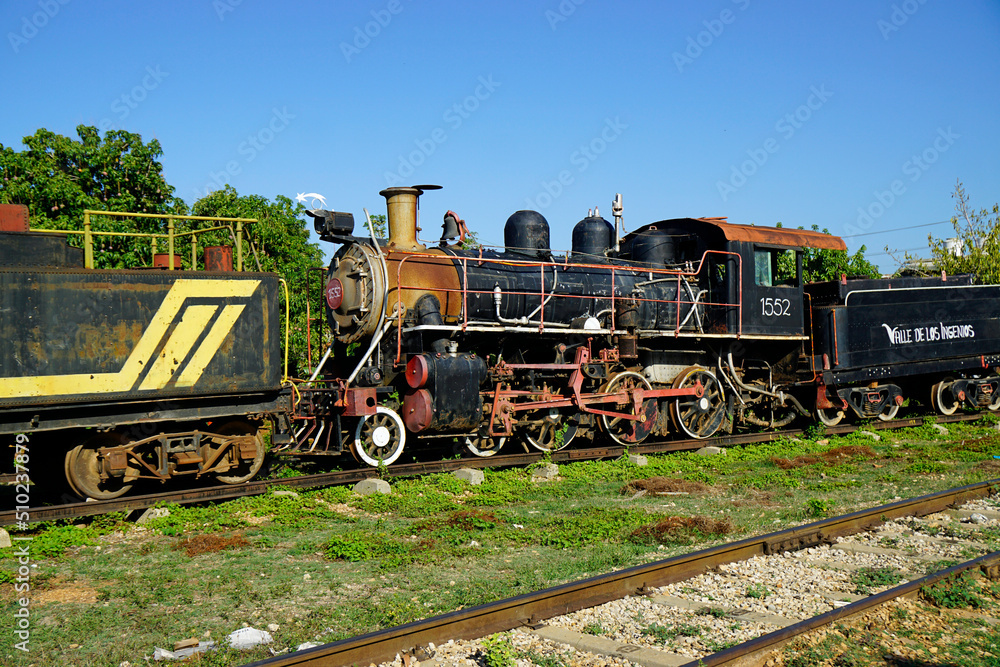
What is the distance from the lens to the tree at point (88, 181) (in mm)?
18500

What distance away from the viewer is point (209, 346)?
29.7 feet

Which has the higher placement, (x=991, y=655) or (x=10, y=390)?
(x=10, y=390)

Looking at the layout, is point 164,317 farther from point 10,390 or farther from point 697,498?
point 697,498

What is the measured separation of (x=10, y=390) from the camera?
25.7ft

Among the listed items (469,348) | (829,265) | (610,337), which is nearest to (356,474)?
(469,348)

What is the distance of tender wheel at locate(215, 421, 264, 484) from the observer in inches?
380

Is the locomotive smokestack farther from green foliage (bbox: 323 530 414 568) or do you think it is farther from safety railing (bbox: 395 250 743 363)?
green foliage (bbox: 323 530 414 568)

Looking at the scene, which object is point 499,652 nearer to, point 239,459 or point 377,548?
point 377,548

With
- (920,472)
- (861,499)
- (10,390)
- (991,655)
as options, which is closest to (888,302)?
(920,472)

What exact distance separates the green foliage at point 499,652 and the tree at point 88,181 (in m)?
15.2

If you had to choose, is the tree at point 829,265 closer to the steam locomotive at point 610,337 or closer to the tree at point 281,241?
the steam locomotive at point 610,337

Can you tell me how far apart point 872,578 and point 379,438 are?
6.42 meters

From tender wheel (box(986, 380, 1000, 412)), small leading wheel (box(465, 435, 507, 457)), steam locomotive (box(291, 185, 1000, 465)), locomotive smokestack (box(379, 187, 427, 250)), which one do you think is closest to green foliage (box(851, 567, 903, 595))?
steam locomotive (box(291, 185, 1000, 465))

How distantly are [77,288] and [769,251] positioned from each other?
11.4m
